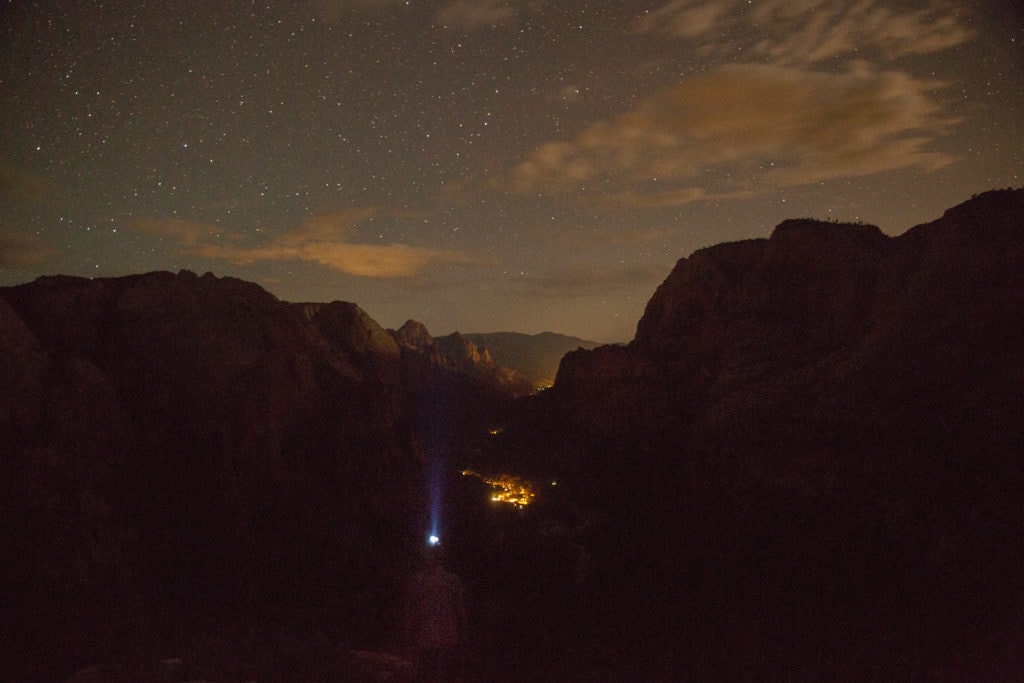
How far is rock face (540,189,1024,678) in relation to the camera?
19.6 meters

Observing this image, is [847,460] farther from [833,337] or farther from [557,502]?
[557,502]

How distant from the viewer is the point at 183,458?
22594 millimetres

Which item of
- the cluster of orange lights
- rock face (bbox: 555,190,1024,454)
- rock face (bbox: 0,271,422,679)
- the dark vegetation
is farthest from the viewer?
the cluster of orange lights

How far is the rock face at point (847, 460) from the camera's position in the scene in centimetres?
1958

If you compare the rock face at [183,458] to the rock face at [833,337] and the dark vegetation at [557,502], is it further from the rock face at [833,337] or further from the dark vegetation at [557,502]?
the rock face at [833,337]

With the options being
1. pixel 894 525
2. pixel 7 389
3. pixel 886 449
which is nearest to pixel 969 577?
pixel 894 525

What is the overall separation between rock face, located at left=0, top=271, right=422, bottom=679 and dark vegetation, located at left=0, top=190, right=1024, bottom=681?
11 cm

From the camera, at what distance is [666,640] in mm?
19859

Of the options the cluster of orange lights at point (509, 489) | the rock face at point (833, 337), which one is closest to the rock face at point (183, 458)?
the cluster of orange lights at point (509, 489)

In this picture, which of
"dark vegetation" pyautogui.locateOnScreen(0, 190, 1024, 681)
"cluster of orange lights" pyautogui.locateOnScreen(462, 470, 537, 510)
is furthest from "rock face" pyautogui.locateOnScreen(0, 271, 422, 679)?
"cluster of orange lights" pyautogui.locateOnScreen(462, 470, 537, 510)

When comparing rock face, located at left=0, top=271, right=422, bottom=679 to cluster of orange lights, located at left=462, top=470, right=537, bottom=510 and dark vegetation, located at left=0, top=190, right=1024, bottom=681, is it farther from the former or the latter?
cluster of orange lights, located at left=462, top=470, right=537, bottom=510

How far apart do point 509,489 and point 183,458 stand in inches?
933

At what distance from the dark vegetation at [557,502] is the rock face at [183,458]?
109 mm

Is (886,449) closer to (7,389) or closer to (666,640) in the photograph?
(666,640)
